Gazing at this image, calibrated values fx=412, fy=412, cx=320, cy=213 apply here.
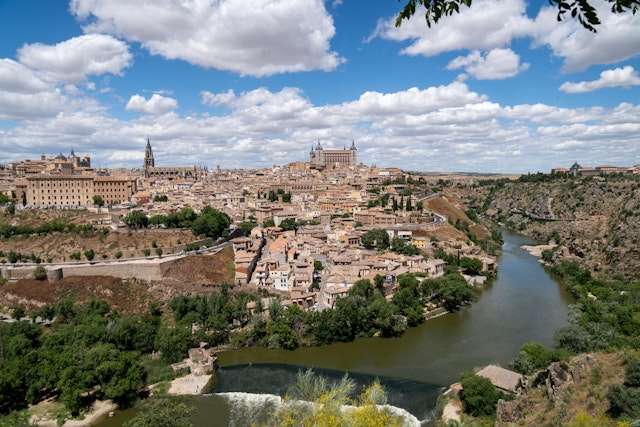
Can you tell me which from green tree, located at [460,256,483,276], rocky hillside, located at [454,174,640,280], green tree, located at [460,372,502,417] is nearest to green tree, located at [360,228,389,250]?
green tree, located at [460,256,483,276]

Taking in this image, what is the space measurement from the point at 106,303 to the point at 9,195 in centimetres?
2824

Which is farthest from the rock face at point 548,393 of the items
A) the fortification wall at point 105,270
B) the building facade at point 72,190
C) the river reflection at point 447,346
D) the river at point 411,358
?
the building facade at point 72,190

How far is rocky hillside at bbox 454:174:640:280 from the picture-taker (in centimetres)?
3459

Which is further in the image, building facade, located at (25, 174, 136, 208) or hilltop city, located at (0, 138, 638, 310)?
building facade, located at (25, 174, 136, 208)

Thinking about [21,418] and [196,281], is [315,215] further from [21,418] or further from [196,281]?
[21,418]

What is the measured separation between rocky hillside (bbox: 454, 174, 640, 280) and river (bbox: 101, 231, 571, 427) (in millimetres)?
10939

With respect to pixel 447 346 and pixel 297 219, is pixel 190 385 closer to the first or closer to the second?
pixel 447 346

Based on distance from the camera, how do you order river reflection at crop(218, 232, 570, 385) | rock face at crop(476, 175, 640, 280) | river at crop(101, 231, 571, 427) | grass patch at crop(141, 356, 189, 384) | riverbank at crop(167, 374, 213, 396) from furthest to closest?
rock face at crop(476, 175, 640, 280), river reflection at crop(218, 232, 570, 385), grass patch at crop(141, 356, 189, 384), riverbank at crop(167, 374, 213, 396), river at crop(101, 231, 571, 427)

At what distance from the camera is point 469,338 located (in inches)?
860

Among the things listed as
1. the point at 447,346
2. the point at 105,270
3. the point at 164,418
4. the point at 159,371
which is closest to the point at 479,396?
the point at 447,346

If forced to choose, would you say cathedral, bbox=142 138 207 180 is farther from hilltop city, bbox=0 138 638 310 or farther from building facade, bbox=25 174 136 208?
building facade, bbox=25 174 136 208

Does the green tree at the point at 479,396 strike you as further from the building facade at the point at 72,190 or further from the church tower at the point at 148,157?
the church tower at the point at 148,157

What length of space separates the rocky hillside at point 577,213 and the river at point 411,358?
10.9 meters

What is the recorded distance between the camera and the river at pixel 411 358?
16.2m
